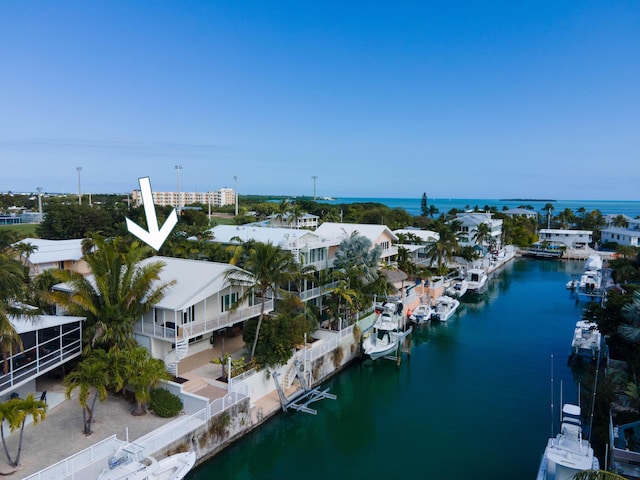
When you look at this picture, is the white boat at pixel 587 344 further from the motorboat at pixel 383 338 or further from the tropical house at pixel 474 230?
the tropical house at pixel 474 230

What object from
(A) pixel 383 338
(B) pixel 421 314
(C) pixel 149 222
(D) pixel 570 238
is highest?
(C) pixel 149 222

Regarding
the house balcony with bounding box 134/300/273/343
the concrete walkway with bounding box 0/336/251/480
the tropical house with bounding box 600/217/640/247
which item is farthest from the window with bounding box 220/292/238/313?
the tropical house with bounding box 600/217/640/247

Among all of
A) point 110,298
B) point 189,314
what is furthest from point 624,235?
point 110,298

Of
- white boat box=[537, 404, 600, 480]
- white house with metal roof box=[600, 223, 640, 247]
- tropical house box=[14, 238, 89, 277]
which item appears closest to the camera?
white boat box=[537, 404, 600, 480]

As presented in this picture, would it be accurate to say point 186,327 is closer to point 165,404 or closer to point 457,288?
point 165,404

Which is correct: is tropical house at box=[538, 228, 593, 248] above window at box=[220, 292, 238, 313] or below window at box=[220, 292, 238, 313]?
below

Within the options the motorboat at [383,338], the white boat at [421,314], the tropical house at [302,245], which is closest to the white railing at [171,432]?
the tropical house at [302,245]

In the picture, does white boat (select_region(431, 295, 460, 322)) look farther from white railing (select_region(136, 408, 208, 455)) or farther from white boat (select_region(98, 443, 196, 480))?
white boat (select_region(98, 443, 196, 480))
